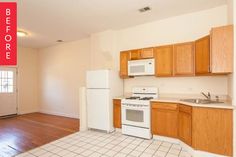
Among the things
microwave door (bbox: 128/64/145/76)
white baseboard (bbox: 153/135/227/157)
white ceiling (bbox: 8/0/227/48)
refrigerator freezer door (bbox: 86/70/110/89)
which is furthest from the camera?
refrigerator freezer door (bbox: 86/70/110/89)

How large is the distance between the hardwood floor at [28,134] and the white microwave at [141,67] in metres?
2.30

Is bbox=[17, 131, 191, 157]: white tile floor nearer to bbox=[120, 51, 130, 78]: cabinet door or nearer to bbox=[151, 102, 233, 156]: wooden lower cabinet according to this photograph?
bbox=[151, 102, 233, 156]: wooden lower cabinet

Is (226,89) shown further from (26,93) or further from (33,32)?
(26,93)

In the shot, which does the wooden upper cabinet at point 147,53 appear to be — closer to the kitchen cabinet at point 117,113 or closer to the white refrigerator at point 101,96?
the white refrigerator at point 101,96

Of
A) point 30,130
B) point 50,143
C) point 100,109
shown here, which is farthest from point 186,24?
point 30,130

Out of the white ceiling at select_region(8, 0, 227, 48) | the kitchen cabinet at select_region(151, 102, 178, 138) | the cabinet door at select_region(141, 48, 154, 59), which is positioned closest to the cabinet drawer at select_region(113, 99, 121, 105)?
the kitchen cabinet at select_region(151, 102, 178, 138)

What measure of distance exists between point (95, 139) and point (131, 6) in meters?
3.04

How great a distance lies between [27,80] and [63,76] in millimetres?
1879

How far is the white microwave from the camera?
366 centimetres

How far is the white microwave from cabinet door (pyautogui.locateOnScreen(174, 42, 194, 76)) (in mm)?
543

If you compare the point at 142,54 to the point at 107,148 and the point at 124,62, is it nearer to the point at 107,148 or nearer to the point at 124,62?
the point at 124,62

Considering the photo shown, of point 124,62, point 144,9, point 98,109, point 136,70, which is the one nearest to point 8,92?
point 98,109

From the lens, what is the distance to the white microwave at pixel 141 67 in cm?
366

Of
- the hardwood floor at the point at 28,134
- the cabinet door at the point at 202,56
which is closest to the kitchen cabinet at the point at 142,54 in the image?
the cabinet door at the point at 202,56
